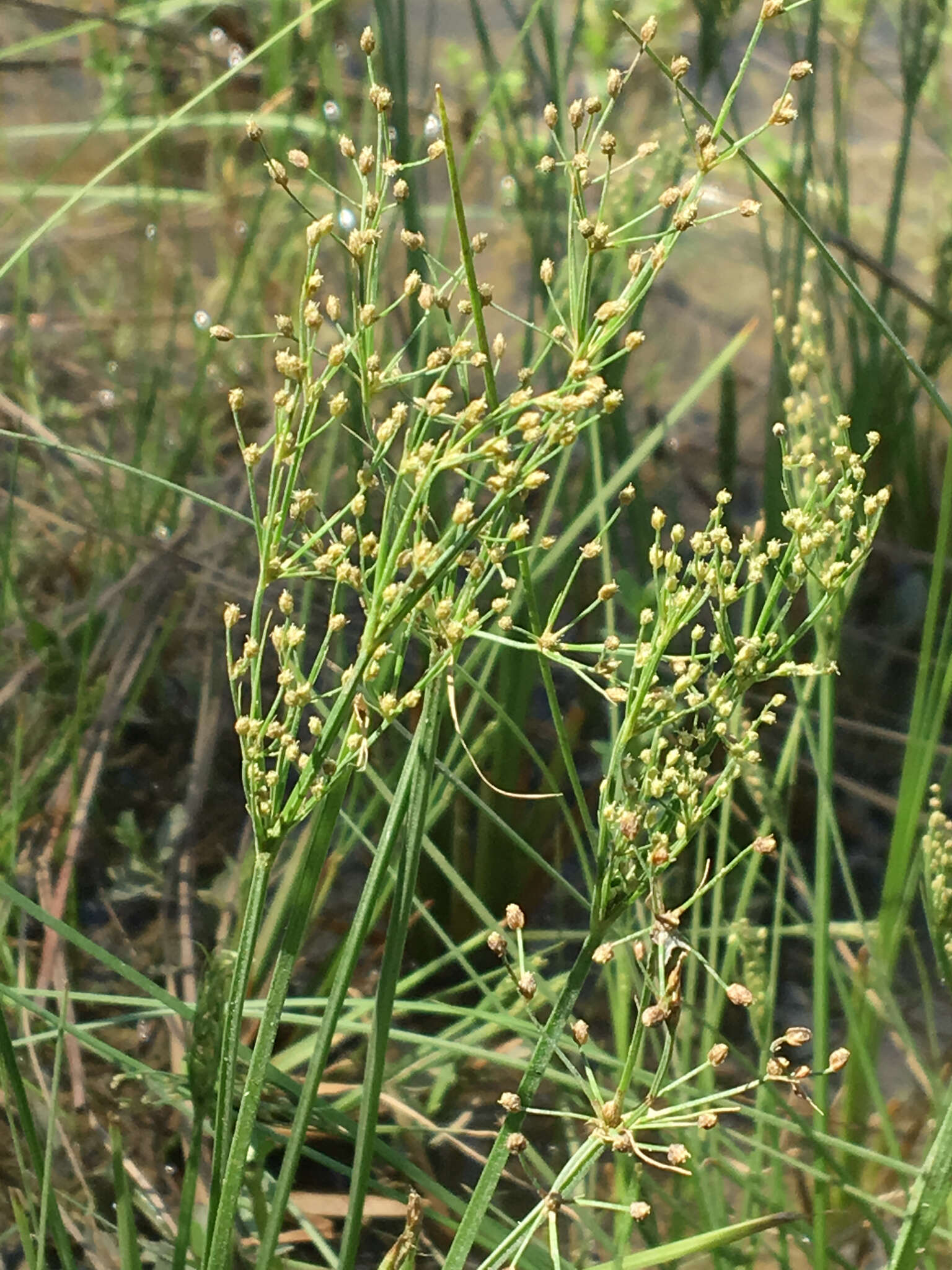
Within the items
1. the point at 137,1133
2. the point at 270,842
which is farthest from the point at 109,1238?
the point at 270,842

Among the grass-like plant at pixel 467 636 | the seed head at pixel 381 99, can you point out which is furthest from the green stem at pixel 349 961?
the seed head at pixel 381 99

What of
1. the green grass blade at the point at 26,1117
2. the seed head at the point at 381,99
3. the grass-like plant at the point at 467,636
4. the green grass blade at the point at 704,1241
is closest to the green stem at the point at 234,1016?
the grass-like plant at the point at 467,636

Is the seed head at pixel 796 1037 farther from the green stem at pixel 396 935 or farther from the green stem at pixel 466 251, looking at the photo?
the green stem at pixel 466 251

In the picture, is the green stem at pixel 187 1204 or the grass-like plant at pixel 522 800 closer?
the grass-like plant at pixel 522 800

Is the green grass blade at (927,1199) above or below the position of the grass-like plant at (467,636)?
below

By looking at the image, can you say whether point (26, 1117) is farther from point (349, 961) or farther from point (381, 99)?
point (381, 99)

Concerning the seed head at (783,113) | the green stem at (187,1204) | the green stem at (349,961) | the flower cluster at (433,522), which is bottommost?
the green stem at (187,1204)

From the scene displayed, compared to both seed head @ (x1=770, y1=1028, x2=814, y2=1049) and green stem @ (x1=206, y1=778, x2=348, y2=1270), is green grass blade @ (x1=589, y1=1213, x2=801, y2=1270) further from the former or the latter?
green stem @ (x1=206, y1=778, x2=348, y2=1270)

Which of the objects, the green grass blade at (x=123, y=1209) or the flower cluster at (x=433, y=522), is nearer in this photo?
the flower cluster at (x=433, y=522)

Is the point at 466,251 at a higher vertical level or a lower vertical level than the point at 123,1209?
higher

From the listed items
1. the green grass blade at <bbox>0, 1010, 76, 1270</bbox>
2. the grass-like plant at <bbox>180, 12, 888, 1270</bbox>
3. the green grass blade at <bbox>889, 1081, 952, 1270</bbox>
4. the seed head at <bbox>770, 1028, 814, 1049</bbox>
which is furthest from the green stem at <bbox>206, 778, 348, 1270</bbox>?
the green grass blade at <bbox>889, 1081, 952, 1270</bbox>

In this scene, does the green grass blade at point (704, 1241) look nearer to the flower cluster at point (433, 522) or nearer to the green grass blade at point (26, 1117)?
the flower cluster at point (433, 522)

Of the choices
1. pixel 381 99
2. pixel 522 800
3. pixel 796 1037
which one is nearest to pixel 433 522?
pixel 381 99
